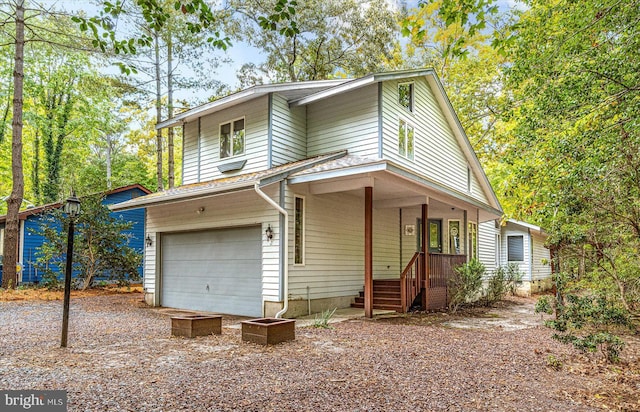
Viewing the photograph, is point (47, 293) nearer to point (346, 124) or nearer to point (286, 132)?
point (286, 132)

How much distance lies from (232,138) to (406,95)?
4.68 metres

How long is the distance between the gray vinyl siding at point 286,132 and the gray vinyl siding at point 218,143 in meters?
0.22

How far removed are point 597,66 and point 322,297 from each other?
653 centimetres

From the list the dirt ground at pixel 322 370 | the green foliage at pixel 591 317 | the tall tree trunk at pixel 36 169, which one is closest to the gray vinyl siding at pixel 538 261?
the dirt ground at pixel 322 370

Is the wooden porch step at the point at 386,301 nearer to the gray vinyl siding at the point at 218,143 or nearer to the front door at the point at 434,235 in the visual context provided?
the front door at the point at 434,235

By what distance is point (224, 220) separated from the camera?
9.73 m

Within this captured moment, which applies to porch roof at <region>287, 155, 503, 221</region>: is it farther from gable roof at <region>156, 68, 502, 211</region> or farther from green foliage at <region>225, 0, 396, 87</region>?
green foliage at <region>225, 0, 396, 87</region>

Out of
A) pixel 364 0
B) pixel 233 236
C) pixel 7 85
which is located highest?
pixel 364 0

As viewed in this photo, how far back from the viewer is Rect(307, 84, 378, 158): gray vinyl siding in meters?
9.79

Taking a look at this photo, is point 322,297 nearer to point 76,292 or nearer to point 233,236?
point 233,236

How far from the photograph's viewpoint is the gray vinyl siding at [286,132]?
1006cm

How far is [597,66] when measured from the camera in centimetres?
593

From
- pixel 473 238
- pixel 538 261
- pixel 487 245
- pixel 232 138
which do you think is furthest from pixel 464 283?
pixel 538 261

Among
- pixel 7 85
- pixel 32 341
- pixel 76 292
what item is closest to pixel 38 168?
pixel 7 85
